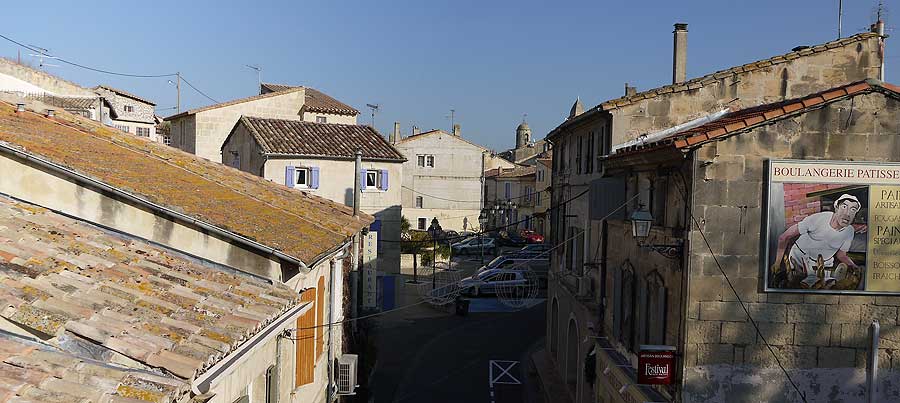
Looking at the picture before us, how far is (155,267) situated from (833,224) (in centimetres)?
948

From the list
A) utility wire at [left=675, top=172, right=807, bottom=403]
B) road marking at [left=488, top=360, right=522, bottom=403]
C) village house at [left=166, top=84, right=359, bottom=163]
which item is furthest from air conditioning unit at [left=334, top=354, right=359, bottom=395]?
village house at [left=166, top=84, right=359, bottom=163]

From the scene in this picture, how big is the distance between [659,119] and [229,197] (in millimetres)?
10764

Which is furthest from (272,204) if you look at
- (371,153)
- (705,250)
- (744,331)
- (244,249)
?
(371,153)

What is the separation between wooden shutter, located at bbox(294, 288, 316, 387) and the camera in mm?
11000

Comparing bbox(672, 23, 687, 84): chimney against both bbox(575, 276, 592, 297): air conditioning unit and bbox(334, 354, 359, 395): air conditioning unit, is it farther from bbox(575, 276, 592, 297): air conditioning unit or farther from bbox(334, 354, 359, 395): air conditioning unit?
bbox(334, 354, 359, 395): air conditioning unit

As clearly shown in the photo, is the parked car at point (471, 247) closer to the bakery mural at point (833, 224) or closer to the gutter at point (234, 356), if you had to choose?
the bakery mural at point (833, 224)

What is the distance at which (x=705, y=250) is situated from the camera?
11781mm

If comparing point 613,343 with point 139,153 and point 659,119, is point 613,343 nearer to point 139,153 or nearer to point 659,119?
point 659,119

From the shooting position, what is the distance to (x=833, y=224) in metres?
11.6

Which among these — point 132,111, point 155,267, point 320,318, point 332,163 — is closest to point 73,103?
point 332,163

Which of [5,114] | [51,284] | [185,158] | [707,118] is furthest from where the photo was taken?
[707,118]

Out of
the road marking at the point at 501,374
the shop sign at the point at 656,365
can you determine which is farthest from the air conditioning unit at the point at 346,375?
the road marking at the point at 501,374

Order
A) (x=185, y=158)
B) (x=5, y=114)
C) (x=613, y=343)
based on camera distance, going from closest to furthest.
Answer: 1. (x=5, y=114)
2. (x=185, y=158)
3. (x=613, y=343)

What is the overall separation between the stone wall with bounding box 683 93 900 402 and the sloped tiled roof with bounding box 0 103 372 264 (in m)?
5.49
